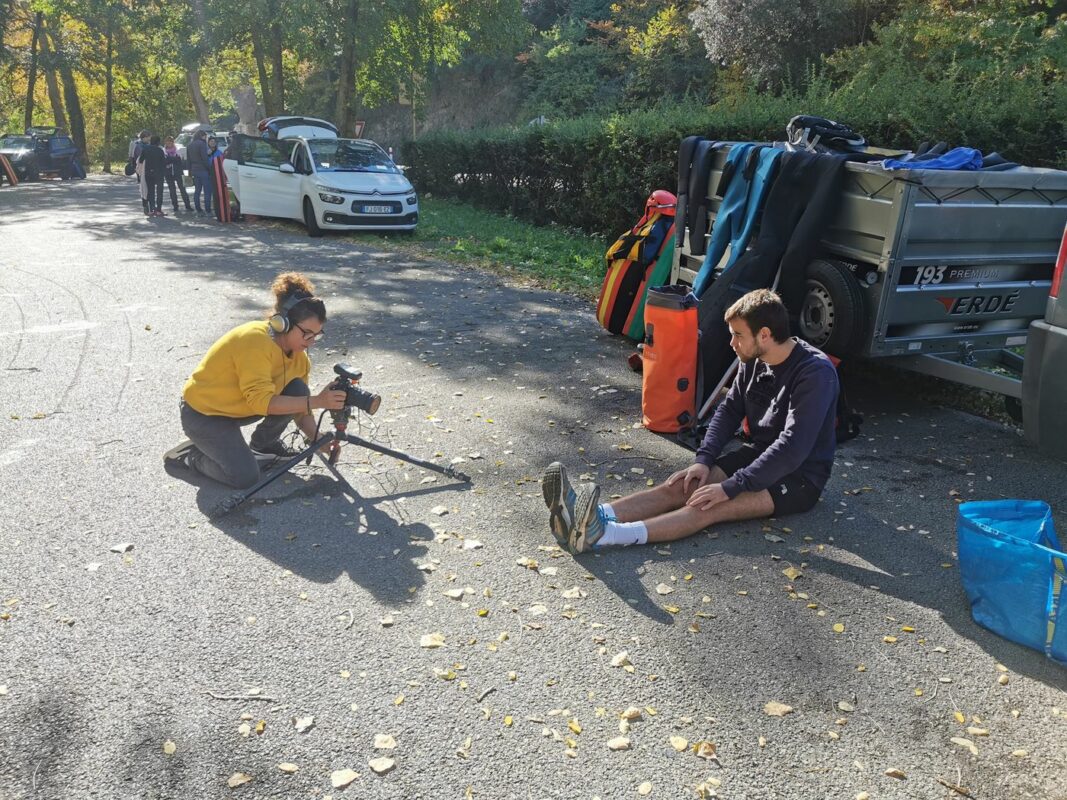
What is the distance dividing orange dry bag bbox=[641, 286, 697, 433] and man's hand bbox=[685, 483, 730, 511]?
1658 mm

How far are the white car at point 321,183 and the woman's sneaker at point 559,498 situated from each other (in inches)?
486

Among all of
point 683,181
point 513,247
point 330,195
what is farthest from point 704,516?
point 330,195

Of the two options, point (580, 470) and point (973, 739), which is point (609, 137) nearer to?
point (580, 470)

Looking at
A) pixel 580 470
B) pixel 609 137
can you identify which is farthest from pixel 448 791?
pixel 609 137

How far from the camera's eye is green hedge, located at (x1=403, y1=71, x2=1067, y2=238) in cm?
795

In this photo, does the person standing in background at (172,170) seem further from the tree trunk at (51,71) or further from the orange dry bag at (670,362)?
the tree trunk at (51,71)

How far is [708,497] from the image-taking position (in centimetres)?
439

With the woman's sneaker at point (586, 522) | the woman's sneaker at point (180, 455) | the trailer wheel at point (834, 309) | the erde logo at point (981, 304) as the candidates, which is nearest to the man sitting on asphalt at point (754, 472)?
the woman's sneaker at point (586, 522)

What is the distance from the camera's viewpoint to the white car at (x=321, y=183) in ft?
51.5

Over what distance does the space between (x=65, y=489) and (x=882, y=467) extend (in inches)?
198

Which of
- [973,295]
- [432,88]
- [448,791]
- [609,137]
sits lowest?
[448,791]

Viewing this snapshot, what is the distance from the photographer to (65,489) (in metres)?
5.01

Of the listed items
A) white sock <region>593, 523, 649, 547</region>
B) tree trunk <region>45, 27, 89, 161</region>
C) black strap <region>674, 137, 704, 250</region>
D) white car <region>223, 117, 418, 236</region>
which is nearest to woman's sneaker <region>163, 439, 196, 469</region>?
white sock <region>593, 523, 649, 547</region>

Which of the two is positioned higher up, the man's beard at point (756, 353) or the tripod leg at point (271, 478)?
the man's beard at point (756, 353)
